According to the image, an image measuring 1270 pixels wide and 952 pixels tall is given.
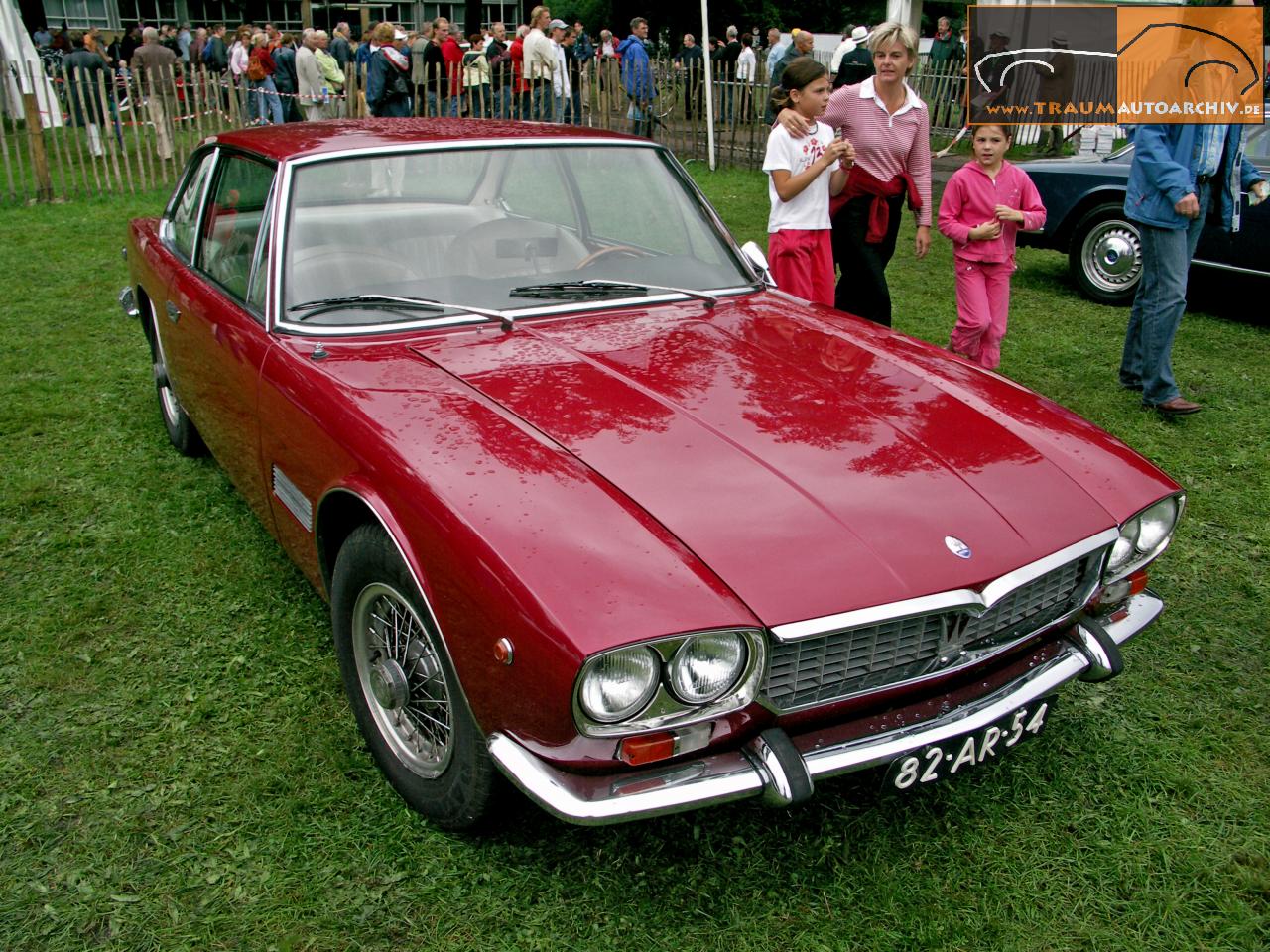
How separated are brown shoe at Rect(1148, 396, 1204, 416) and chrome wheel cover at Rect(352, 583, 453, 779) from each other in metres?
4.66

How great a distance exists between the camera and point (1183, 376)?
6.46 metres

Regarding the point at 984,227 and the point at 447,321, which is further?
the point at 984,227

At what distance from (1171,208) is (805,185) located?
6.47 feet

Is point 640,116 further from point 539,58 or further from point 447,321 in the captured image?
point 447,321

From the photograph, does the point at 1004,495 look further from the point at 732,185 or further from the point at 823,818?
the point at 732,185

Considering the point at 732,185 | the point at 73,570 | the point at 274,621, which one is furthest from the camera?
the point at 732,185

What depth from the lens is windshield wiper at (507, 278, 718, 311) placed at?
3.46 meters

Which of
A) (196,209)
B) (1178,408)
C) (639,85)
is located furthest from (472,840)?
(639,85)

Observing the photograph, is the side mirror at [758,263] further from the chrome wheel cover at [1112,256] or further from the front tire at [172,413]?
the chrome wheel cover at [1112,256]

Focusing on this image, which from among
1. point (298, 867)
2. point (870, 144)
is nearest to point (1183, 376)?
point (870, 144)

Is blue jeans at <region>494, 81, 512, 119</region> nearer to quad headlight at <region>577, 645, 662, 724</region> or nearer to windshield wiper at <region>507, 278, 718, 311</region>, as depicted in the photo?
windshield wiper at <region>507, 278, 718, 311</region>

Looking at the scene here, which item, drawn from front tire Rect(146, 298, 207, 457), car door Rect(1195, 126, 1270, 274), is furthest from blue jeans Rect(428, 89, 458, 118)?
front tire Rect(146, 298, 207, 457)

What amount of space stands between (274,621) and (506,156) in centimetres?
182

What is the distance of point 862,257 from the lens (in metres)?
5.48
